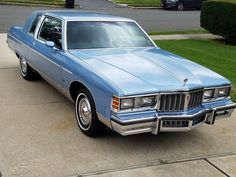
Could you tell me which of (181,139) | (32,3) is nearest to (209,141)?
(181,139)

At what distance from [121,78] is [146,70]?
1.52 ft

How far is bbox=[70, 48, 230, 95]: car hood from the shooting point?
4629 mm

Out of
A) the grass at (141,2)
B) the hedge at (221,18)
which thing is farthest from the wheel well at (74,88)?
the grass at (141,2)

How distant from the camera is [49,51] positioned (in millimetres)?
6191

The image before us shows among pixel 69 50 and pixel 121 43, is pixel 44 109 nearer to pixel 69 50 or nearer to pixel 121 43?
pixel 69 50

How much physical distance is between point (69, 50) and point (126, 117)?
1.76 meters

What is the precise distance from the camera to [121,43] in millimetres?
6137

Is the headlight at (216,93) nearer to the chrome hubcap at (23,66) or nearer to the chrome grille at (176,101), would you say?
the chrome grille at (176,101)

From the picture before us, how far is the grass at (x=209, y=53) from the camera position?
30.9ft

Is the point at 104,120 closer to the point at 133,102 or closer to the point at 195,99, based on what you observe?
the point at 133,102

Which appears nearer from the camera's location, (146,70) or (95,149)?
(95,149)

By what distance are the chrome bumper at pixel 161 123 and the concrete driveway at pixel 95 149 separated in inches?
14.6

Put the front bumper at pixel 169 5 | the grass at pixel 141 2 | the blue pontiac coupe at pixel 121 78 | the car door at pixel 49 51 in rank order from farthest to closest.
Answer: the grass at pixel 141 2 < the front bumper at pixel 169 5 < the car door at pixel 49 51 < the blue pontiac coupe at pixel 121 78

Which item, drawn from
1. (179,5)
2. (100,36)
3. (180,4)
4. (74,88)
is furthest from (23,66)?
(180,4)
